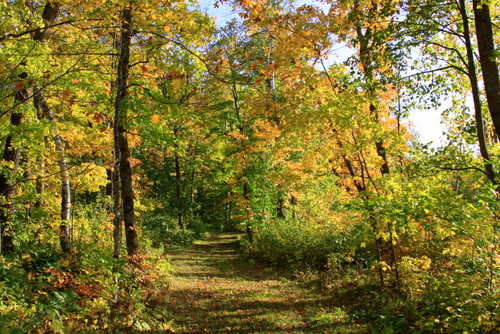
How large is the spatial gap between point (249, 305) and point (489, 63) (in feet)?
22.8

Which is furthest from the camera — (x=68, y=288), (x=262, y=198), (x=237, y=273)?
(x=262, y=198)

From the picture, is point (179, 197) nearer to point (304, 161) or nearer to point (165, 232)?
point (165, 232)

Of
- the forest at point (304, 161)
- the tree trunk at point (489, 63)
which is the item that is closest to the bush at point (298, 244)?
the forest at point (304, 161)

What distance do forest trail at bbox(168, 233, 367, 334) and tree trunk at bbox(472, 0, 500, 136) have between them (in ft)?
15.2

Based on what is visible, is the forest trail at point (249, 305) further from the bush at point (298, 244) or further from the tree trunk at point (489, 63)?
the tree trunk at point (489, 63)

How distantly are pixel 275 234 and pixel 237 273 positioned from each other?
2319 millimetres

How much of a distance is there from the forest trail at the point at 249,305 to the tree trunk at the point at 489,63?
4.62 meters

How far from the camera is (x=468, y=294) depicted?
4324 millimetres

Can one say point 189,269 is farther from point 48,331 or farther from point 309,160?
point 48,331

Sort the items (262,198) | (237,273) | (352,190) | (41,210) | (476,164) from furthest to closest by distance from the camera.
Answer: (262,198) → (237,273) → (352,190) → (41,210) → (476,164)

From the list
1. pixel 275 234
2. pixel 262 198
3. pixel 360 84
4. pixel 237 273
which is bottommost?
pixel 237 273

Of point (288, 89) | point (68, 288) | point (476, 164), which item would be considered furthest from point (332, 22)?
point (68, 288)

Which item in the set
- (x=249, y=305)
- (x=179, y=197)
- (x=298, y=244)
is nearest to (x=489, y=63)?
(x=249, y=305)

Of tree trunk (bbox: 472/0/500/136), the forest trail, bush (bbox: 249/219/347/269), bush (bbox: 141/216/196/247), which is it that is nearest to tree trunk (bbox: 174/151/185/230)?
bush (bbox: 141/216/196/247)
